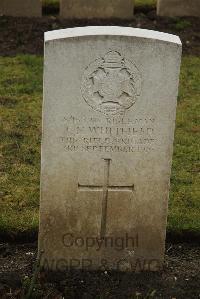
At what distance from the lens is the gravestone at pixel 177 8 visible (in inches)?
423

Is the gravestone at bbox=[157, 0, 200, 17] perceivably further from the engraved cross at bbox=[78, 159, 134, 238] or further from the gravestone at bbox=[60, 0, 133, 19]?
the engraved cross at bbox=[78, 159, 134, 238]

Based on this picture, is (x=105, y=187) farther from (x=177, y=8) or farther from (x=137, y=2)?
(x=137, y=2)

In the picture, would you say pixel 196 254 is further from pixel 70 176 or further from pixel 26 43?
pixel 26 43

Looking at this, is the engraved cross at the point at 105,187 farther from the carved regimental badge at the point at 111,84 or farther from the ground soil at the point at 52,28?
the ground soil at the point at 52,28

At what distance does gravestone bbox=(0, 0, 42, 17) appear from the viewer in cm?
1036

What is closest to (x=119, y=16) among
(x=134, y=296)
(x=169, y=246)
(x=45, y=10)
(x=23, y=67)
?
(x=45, y=10)

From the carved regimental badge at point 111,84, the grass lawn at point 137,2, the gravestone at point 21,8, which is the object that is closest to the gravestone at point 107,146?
the carved regimental badge at point 111,84

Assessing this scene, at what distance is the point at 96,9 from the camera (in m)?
10.5

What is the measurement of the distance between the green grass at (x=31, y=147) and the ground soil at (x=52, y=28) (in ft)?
1.15

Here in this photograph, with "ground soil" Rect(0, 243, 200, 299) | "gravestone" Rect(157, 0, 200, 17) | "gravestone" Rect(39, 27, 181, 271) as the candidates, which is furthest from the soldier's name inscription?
"gravestone" Rect(157, 0, 200, 17)

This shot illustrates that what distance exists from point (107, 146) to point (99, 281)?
98 centimetres

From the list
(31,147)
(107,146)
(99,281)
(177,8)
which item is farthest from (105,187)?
(177,8)

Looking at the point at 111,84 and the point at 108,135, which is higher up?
the point at 111,84

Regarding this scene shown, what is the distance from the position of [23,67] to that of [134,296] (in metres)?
4.98
